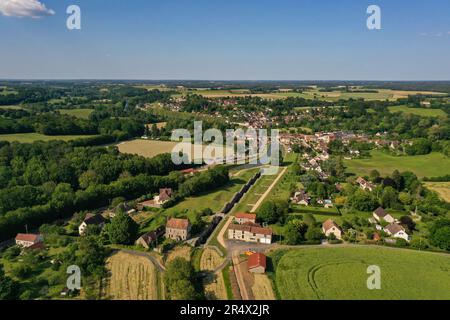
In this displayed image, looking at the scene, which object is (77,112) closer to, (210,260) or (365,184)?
(365,184)

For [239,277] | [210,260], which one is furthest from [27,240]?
[239,277]

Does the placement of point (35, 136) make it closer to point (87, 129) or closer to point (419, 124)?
point (87, 129)

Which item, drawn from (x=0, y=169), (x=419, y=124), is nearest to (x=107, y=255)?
(x=0, y=169)

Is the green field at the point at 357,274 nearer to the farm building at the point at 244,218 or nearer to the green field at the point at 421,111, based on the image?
Answer: the farm building at the point at 244,218

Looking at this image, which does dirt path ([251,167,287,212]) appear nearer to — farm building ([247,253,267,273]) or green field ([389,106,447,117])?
farm building ([247,253,267,273])

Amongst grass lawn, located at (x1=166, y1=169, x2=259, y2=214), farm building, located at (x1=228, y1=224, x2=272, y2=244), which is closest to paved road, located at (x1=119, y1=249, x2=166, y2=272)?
farm building, located at (x1=228, y1=224, x2=272, y2=244)

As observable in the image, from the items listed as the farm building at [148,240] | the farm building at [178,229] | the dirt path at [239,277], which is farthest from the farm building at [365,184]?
the farm building at [148,240]
